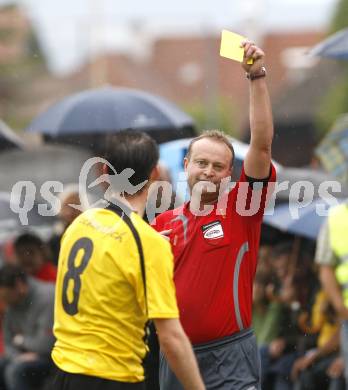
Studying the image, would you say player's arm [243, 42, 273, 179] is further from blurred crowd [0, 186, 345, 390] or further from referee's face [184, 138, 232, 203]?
blurred crowd [0, 186, 345, 390]

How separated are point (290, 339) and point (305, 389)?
0.51 m

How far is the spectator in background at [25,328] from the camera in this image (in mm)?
8977

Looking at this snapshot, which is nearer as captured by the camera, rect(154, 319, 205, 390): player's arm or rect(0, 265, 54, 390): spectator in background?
rect(154, 319, 205, 390): player's arm

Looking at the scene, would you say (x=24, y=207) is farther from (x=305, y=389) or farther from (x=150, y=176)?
(x=150, y=176)

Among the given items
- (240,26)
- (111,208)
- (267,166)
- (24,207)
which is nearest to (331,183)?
(24,207)

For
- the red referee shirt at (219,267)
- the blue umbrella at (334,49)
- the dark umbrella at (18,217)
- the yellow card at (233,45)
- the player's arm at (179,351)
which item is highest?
the blue umbrella at (334,49)

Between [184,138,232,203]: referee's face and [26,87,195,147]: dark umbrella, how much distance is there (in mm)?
3721

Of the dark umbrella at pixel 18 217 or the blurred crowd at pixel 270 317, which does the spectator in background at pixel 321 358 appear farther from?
the dark umbrella at pixel 18 217

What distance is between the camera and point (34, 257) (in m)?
9.58

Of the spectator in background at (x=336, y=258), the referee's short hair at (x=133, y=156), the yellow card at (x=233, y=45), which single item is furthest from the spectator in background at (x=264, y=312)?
the referee's short hair at (x=133, y=156)

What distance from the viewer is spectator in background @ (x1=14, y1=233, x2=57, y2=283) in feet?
31.3

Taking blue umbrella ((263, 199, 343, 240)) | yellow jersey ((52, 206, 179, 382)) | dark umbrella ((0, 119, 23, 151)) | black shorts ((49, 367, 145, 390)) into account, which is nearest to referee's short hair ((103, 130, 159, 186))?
yellow jersey ((52, 206, 179, 382))

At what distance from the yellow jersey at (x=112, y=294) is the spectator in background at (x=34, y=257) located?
444cm

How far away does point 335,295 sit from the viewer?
25.9 ft
